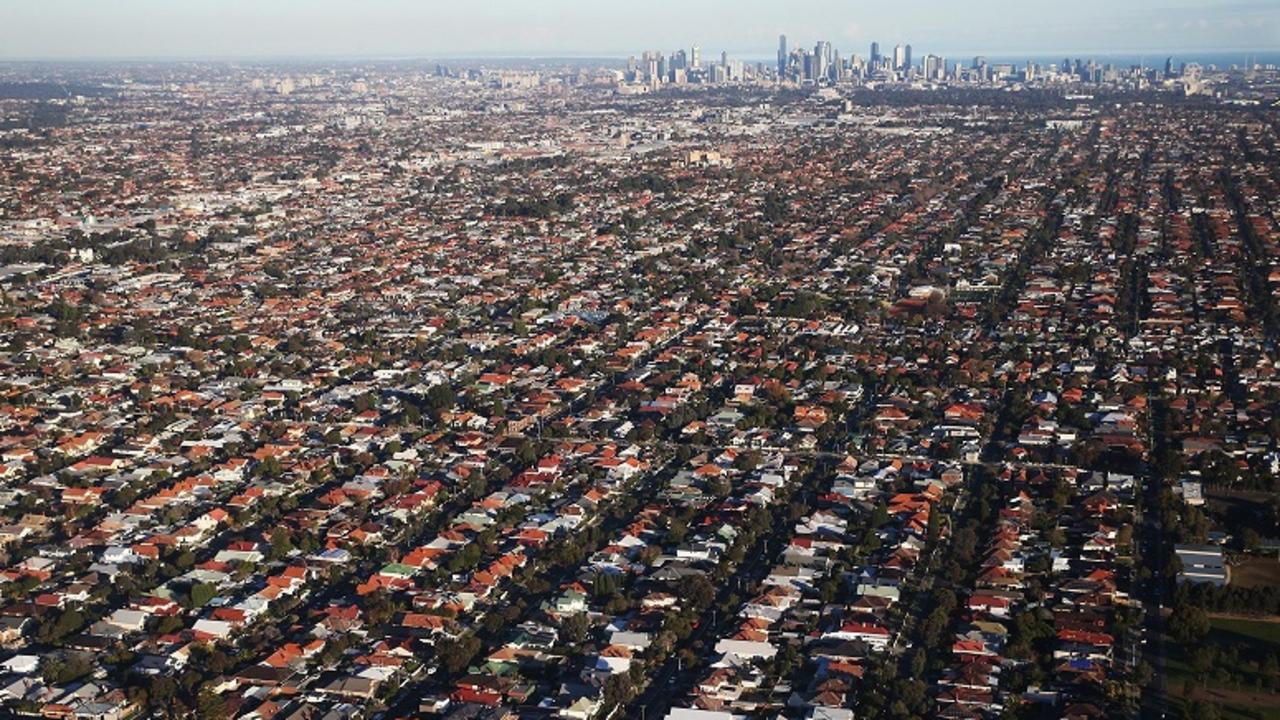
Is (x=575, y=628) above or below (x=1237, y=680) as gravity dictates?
above

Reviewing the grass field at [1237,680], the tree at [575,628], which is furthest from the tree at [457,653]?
the grass field at [1237,680]

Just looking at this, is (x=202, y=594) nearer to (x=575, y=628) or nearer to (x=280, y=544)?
(x=280, y=544)

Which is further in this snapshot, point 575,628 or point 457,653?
point 575,628

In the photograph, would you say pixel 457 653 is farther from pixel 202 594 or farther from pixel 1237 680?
pixel 1237 680

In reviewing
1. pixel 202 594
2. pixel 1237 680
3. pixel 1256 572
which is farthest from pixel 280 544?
pixel 1256 572

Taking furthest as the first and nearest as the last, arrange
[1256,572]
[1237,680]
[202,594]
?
[1256,572]
[202,594]
[1237,680]

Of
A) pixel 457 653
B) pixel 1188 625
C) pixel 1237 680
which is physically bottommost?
pixel 1237 680

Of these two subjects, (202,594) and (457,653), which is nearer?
(457,653)

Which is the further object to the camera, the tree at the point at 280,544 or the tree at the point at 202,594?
the tree at the point at 280,544

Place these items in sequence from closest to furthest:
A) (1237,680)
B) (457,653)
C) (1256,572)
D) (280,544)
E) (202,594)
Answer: (1237,680)
(457,653)
(202,594)
(1256,572)
(280,544)

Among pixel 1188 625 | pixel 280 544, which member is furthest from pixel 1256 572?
pixel 280 544

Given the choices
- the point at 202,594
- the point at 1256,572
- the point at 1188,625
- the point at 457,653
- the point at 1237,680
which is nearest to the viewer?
the point at 1237,680

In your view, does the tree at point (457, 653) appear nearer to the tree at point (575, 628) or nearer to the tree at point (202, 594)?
the tree at point (575, 628)
